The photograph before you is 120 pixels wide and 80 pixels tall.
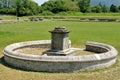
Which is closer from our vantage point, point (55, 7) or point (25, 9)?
point (25, 9)

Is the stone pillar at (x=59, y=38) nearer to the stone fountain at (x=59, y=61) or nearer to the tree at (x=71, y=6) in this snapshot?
the stone fountain at (x=59, y=61)

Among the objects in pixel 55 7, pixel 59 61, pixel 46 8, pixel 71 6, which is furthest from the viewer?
pixel 71 6

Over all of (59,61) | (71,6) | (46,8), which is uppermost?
(71,6)

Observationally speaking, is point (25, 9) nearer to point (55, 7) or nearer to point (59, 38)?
point (55, 7)

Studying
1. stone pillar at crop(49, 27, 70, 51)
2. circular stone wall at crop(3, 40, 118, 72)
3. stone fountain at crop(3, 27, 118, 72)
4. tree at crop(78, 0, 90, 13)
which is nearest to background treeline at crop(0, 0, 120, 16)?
tree at crop(78, 0, 90, 13)

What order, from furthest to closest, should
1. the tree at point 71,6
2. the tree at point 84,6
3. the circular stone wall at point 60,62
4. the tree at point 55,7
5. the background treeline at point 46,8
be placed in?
the tree at point 84,6 → the tree at point 71,6 → the tree at point 55,7 → the background treeline at point 46,8 → the circular stone wall at point 60,62

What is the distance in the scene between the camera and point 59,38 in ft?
54.4

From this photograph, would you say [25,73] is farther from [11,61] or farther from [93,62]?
[93,62]

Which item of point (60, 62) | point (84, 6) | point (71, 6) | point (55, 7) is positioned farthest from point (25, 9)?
point (60, 62)

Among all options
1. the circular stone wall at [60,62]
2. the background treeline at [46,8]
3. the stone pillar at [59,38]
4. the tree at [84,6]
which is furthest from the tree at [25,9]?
the circular stone wall at [60,62]

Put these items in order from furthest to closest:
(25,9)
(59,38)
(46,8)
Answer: (46,8) < (25,9) < (59,38)

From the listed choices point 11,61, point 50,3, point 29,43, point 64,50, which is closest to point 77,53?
point 64,50

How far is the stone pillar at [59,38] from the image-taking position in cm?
1641

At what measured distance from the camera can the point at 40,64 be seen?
13766 millimetres
